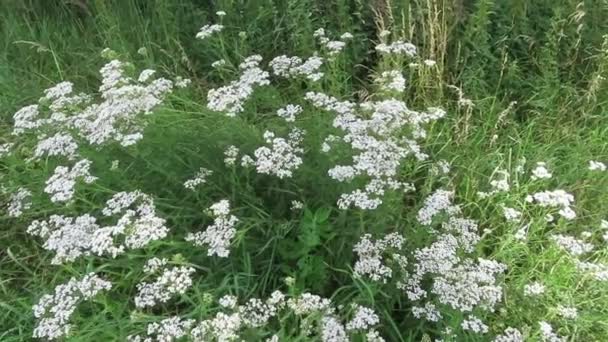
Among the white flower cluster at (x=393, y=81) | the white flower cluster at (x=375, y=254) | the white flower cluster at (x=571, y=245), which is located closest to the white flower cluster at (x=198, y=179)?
the white flower cluster at (x=375, y=254)

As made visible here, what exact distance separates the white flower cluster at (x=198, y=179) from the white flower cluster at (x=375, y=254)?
58 cm

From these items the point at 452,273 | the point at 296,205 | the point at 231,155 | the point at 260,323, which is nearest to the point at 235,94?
the point at 231,155

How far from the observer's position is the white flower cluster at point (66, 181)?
6.89ft

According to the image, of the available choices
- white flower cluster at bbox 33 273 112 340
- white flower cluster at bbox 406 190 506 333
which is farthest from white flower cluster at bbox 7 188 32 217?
white flower cluster at bbox 406 190 506 333

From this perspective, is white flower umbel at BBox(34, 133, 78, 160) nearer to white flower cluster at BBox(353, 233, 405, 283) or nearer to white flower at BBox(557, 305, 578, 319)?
white flower cluster at BBox(353, 233, 405, 283)

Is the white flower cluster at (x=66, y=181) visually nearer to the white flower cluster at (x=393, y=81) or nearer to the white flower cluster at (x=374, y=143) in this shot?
the white flower cluster at (x=374, y=143)

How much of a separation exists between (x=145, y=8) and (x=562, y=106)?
97.1 inches

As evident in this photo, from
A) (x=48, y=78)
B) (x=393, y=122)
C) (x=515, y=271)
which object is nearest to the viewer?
(x=393, y=122)

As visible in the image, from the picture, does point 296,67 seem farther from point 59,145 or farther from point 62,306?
point 62,306

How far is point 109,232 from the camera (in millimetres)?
1943

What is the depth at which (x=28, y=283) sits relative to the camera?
2.56m

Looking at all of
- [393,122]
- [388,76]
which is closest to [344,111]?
[393,122]

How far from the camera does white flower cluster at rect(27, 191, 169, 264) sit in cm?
191

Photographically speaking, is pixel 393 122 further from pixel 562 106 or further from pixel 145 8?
pixel 145 8
